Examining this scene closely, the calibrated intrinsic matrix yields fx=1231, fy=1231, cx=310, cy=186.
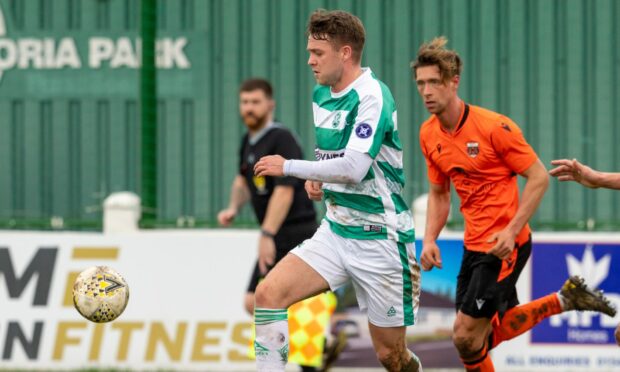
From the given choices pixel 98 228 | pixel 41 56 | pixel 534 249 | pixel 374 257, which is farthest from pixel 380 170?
pixel 41 56

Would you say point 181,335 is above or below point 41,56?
below

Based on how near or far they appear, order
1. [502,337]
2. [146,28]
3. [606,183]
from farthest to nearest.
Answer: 1. [146,28]
2. [502,337]
3. [606,183]

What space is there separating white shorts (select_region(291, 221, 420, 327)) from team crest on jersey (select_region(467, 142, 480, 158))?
905mm

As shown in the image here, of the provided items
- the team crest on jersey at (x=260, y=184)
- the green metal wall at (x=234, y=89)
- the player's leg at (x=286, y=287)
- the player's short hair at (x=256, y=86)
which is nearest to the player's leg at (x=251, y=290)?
the team crest on jersey at (x=260, y=184)

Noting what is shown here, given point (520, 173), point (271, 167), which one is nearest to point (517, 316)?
point (520, 173)

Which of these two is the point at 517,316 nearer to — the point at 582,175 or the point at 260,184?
the point at 582,175

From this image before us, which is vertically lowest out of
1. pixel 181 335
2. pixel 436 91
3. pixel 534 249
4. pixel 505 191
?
pixel 181 335

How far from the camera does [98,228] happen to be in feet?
37.9

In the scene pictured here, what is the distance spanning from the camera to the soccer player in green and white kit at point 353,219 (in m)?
7.04

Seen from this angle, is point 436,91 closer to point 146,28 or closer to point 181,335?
point 181,335

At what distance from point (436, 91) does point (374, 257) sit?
1.33m

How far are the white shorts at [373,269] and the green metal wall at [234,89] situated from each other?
595cm

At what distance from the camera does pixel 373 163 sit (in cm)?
721

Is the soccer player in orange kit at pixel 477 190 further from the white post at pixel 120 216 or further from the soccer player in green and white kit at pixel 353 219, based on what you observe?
the white post at pixel 120 216
